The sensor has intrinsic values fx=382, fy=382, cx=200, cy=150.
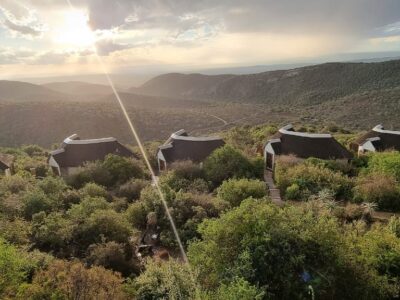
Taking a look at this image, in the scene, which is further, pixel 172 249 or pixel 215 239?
pixel 172 249

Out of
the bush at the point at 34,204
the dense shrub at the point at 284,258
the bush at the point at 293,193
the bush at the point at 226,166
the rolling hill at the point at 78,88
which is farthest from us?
the rolling hill at the point at 78,88

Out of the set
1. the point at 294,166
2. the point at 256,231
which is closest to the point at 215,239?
the point at 256,231

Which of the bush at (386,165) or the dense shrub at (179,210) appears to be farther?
the bush at (386,165)

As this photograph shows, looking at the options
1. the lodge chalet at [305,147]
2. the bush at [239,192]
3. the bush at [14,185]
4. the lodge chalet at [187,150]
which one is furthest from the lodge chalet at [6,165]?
the lodge chalet at [305,147]

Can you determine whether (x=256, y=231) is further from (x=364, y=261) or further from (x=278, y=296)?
(x=364, y=261)

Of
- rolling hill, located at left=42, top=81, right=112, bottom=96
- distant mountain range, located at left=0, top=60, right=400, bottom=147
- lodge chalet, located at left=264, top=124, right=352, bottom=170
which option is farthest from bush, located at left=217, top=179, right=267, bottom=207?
rolling hill, located at left=42, top=81, right=112, bottom=96

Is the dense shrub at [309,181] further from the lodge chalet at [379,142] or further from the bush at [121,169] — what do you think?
the bush at [121,169]

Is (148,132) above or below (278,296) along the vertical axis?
below

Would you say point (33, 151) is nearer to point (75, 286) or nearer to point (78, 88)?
point (75, 286)
